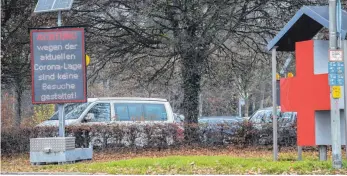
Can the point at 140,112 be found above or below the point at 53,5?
below

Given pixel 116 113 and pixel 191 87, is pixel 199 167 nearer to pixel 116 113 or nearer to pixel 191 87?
pixel 116 113

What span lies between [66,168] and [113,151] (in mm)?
5787

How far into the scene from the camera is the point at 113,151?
21188mm

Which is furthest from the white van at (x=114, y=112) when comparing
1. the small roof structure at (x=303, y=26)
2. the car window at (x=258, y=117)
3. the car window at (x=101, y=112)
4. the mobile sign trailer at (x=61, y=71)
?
the small roof structure at (x=303, y=26)

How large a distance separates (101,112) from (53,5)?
5.94m

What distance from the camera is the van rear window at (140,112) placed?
22422 millimetres

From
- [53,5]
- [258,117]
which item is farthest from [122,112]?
[53,5]

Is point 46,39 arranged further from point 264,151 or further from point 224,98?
point 224,98

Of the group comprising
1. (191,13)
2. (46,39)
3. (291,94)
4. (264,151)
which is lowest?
(264,151)

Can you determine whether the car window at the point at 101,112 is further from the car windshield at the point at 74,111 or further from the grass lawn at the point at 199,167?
the grass lawn at the point at 199,167

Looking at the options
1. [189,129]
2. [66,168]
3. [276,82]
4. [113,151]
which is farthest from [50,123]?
[276,82]

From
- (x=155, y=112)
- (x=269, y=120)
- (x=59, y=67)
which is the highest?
(x=59, y=67)

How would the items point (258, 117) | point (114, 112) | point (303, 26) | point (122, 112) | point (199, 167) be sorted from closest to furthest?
point (199, 167), point (303, 26), point (114, 112), point (122, 112), point (258, 117)

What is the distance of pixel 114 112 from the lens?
22.3 m
